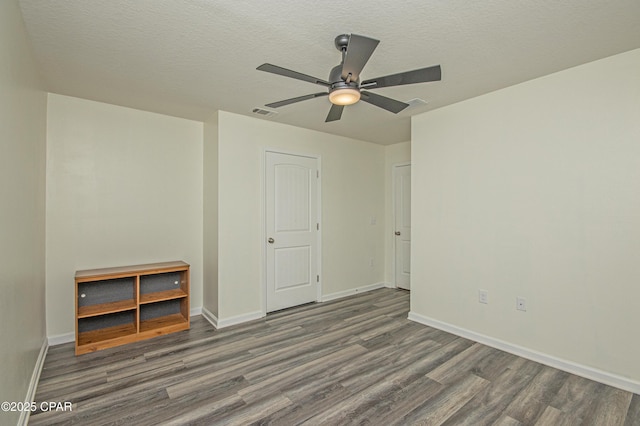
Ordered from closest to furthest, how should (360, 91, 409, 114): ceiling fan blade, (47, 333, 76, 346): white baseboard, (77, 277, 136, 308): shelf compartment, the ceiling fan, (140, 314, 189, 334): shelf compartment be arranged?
the ceiling fan
(360, 91, 409, 114): ceiling fan blade
(47, 333, 76, 346): white baseboard
(77, 277, 136, 308): shelf compartment
(140, 314, 189, 334): shelf compartment

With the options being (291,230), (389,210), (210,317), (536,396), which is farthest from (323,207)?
(536,396)

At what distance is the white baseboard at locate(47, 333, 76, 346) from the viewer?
2943 millimetres

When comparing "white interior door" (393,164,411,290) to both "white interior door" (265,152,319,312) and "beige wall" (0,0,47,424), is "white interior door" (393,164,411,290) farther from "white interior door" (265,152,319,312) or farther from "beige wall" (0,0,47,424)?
"beige wall" (0,0,47,424)

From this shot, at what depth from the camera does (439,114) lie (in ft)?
11.1

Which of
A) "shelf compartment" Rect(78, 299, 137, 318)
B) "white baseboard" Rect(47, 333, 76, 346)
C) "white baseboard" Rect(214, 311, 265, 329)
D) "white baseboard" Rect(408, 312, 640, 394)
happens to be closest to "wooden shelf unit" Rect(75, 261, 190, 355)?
"shelf compartment" Rect(78, 299, 137, 318)

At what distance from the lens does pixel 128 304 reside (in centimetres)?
309

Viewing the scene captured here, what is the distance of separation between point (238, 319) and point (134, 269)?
1273 millimetres

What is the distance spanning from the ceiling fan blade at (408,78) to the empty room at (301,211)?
0.02 meters

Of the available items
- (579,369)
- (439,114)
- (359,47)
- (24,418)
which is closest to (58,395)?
(24,418)

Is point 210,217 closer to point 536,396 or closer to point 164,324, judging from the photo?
point 164,324

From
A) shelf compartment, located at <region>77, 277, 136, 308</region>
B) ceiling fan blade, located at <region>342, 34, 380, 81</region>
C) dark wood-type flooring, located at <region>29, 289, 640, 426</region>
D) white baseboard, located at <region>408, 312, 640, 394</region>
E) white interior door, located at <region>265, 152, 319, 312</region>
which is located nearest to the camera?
ceiling fan blade, located at <region>342, 34, 380, 81</region>

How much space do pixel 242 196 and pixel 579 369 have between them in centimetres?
362

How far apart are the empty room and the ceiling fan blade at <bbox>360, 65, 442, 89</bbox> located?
0.06 ft

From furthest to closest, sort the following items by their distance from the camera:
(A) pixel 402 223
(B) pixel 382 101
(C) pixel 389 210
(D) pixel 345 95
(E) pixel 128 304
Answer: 1. (C) pixel 389 210
2. (A) pixel 402 223
3. (E) pixel 128 304
4. (B) pixel 382 101
5. (D) pixel 345 95
